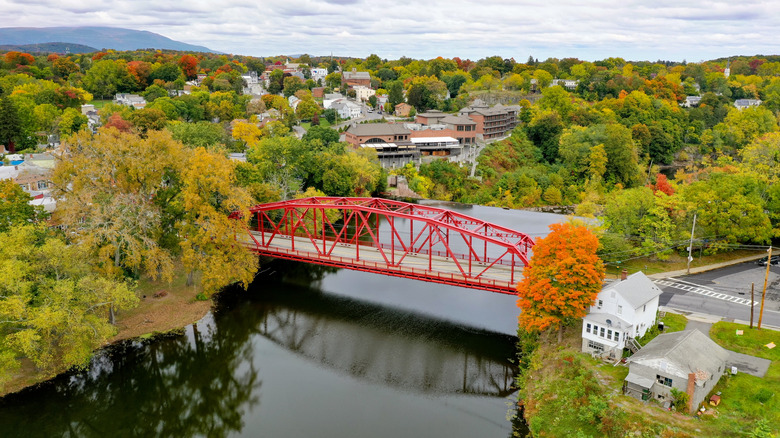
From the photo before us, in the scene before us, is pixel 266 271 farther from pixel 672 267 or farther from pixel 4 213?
pixel 672 267

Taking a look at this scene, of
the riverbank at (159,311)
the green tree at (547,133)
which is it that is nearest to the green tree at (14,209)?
the riverbank at (159,311)

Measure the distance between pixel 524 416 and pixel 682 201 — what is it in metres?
23.7

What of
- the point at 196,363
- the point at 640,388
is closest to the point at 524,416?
the point at 640,388

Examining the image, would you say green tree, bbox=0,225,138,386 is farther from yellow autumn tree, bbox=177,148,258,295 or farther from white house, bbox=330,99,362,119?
white house, bbox=330,99,362,119

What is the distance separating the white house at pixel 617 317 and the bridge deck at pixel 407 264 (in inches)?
204

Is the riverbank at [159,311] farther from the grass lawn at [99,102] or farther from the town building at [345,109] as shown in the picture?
the grass lawn at [99,102]

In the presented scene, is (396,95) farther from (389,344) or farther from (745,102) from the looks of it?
(389,344)

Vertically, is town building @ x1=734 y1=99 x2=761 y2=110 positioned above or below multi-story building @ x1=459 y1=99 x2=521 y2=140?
above

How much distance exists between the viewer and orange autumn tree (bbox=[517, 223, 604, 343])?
2533 centimetres

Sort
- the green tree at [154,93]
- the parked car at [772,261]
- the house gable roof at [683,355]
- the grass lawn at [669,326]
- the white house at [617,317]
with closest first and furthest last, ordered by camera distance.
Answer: the house gable roof at [683,355] → the white house at [617,317] → the grass lawn at [669,326] → the parked car at [772,261] → the green tree at [154,93]

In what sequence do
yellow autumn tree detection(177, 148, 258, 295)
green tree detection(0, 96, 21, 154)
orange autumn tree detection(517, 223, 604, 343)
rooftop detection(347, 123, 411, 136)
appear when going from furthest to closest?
rooftop detection(347, 123, 411, 136), green tree detection(0, 96, 21, 154), yellow autumn tree detection(177, 148, 258, 295), orange autumn tree detection(517, 223, 604, 343)

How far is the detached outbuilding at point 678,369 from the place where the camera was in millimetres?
20875

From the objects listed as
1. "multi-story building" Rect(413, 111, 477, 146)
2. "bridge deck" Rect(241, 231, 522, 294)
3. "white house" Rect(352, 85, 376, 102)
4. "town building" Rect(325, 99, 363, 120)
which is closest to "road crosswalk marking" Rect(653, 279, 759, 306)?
"bridge deck" Rect(241, 231, 522, 294)

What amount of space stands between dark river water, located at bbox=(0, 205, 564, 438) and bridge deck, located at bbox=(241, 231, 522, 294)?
9.89 feet
